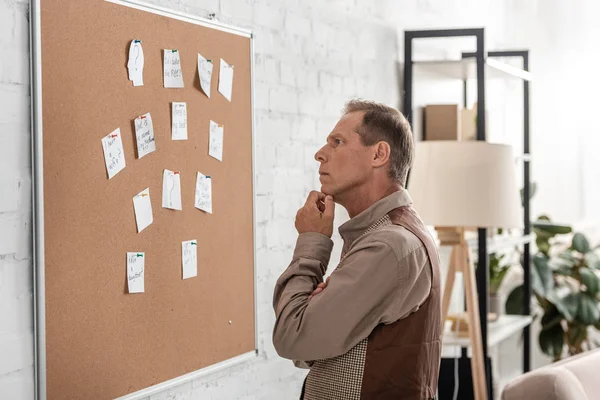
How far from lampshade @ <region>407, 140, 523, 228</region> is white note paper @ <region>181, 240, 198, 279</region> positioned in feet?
3.43

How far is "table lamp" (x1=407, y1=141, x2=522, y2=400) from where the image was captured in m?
3.17

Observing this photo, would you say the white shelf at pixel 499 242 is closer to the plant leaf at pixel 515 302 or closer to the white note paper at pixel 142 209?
the plant leaf at pixel 515 302

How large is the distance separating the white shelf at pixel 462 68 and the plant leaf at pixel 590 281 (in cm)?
121

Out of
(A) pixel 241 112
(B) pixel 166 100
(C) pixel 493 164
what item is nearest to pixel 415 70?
(C) pixel 493 164

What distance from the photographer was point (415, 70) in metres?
3.89

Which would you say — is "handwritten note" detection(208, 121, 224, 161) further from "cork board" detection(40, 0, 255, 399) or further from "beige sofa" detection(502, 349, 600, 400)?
"beige sofa" detection(502, 349, 600, 400)

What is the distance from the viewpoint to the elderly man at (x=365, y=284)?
1.78 meters

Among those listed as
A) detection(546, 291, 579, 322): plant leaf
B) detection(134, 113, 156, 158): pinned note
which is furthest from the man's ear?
detection(546, 291, 579, 322): plant leaf

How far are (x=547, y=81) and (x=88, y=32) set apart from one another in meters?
3.89

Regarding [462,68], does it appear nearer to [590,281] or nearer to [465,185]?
[465,185]

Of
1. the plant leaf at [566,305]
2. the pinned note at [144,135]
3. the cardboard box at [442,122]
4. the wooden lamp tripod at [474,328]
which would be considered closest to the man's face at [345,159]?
the pinned note at [144,135]

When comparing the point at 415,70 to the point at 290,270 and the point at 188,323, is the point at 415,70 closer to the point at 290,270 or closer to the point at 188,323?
the point at 188,323

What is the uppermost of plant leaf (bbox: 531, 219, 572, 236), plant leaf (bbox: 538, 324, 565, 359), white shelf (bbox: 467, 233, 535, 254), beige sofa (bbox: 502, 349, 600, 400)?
plant leaf (bbox: 531, 219, 572, 236)

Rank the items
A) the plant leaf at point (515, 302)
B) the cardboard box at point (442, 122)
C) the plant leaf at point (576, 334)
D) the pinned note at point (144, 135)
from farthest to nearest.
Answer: the plant leaf at point (576, 334) → the plant leaf at point (515, 302) → the cardboard box at point (442, 122) → the pinned note at point (144, 135)
